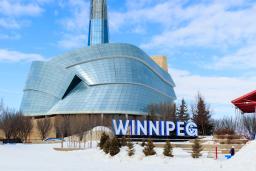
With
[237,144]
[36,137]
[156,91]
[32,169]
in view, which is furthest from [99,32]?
[32,169]

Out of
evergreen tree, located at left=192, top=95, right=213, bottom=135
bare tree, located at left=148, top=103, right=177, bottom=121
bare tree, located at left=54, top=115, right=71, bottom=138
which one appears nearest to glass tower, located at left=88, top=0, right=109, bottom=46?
bare tree, located at left=148, top=103, right=177, bottom=121

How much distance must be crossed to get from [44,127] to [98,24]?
4431 centimetres

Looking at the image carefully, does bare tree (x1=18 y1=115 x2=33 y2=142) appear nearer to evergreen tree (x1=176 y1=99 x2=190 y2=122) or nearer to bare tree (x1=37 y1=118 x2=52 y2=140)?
bare tree (x1=37 y1=118 x2=52 y2=140)

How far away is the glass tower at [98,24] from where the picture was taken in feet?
387

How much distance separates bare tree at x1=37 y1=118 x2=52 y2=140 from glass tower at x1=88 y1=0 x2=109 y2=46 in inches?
1425

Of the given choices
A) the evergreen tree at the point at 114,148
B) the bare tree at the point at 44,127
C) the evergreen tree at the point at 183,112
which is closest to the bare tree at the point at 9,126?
the bare tree at the point at 44,127

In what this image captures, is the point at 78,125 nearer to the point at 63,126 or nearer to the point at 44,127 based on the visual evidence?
the point at 63,126

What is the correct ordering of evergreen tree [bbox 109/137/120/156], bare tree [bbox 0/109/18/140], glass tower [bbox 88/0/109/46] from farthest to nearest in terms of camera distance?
glass tower [bbox 88/0/109/46]
bare tree [bbox 0/109/18/140]
evergreen tree [bbox 109/137/120/156]

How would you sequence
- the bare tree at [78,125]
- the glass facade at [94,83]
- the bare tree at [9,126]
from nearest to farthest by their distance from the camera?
1. the bare tree at [78,125]
2. the bare tree at [9,126]
3. the glass facade at [94,83]

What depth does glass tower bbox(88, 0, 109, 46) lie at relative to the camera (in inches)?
4641

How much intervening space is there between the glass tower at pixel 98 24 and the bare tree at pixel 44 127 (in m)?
36.2

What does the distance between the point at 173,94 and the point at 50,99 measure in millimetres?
45527

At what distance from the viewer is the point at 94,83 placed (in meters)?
99.1

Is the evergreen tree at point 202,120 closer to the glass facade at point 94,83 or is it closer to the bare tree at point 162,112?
the bare tree at point 162,112
